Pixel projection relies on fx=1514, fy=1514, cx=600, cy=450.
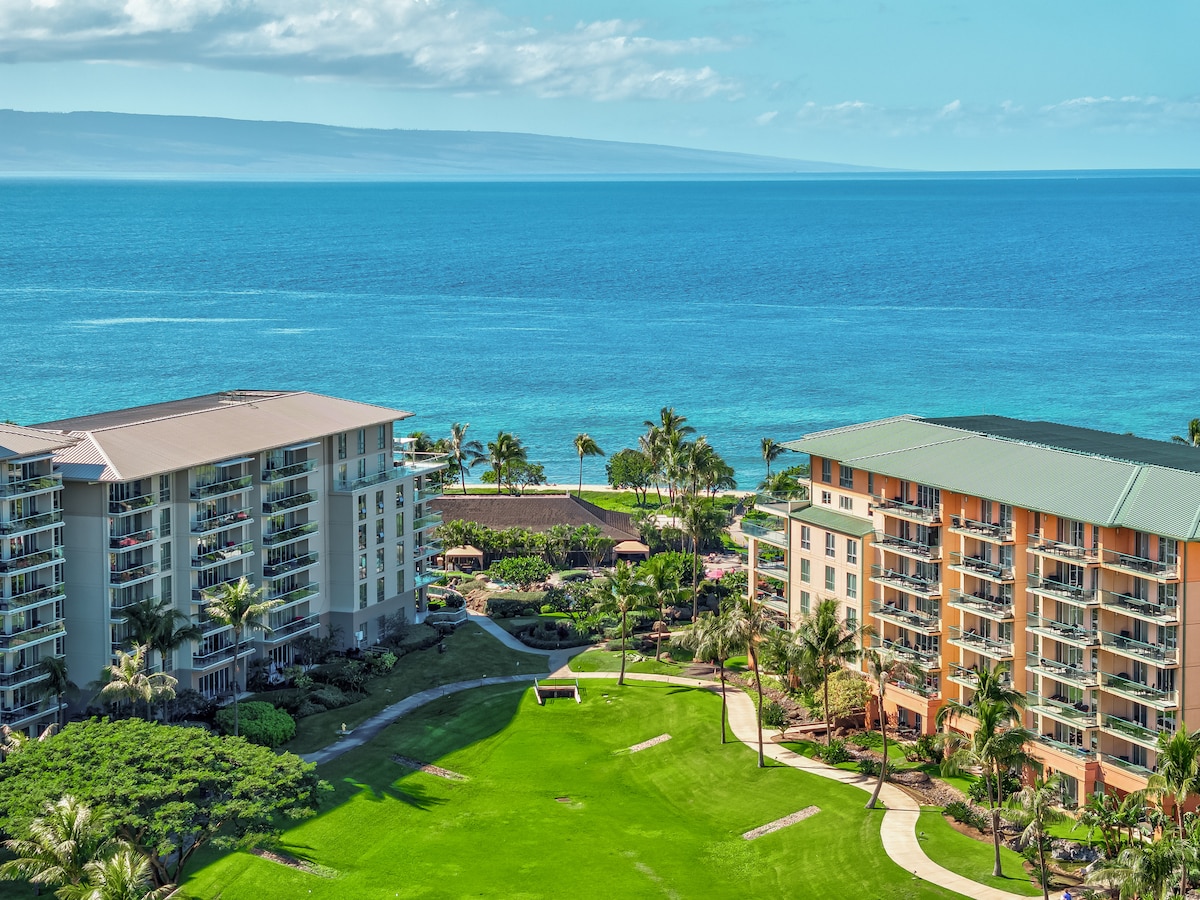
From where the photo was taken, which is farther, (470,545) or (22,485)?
(470,545)

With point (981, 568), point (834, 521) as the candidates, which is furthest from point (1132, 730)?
point (834, 521)

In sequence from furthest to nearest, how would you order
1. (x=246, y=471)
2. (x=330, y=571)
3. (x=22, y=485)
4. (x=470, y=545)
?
(x=470, y=545), (x=330, y=571), (x=246, y=471), (x=22, y=485)

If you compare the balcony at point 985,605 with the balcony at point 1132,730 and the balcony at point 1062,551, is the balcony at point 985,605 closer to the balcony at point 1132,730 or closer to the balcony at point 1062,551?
the balcony at point 1062,551

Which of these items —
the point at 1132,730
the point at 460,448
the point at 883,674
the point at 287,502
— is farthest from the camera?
the point at 460,448

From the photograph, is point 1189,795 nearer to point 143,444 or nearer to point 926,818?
point 926,818

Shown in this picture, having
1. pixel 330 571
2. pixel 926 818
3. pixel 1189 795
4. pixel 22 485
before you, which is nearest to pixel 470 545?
pixel 330 571

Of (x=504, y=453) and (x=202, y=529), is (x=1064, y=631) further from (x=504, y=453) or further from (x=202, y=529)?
(x=504, y=453)
